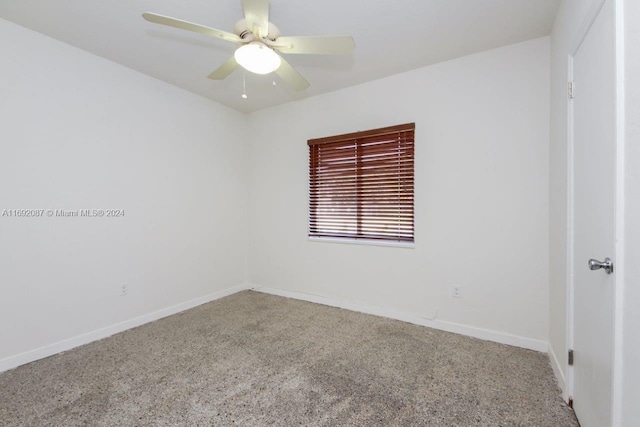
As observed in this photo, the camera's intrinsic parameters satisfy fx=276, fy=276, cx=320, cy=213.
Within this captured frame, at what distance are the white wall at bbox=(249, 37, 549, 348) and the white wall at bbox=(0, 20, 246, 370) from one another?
1.50 metres

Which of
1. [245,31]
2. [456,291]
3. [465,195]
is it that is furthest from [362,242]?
[245,31]

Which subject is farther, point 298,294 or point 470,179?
point 298,294

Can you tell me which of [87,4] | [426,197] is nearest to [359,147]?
[426,197]

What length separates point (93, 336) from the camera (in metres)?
2.53

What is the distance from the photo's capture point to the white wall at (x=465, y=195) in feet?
7.64

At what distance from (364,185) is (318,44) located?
68.2 inches

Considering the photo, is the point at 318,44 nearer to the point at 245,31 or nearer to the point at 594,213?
the point at 245,31

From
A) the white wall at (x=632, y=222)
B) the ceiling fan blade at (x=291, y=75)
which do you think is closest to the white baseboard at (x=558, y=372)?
the white wall at (x=632, y=222)

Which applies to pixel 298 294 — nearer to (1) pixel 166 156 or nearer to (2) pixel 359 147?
(2) pixel 359 147

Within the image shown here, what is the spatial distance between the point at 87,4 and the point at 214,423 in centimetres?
287

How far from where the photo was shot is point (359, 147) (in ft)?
10.6

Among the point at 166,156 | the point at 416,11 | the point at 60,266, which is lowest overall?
the point at 60,266

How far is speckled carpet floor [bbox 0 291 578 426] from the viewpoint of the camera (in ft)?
5.23

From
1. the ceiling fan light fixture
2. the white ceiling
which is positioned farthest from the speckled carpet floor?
the white ceiling
